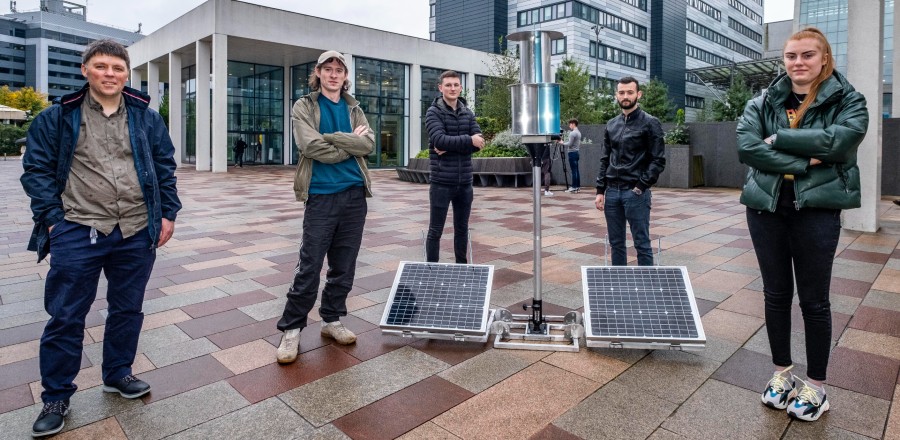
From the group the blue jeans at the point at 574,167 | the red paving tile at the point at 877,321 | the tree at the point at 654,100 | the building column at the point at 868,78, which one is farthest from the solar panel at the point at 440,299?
the tree at the point at 654,100

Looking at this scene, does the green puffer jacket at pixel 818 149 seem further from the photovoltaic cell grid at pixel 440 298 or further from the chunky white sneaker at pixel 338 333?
the chunky white sneaker at pixel 338 333

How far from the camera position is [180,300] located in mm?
5188

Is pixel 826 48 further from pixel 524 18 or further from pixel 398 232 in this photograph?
pixel 524 18

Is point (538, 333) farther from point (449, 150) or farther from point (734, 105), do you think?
point (734, 105)

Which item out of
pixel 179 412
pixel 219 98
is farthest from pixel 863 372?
pixel 219 98

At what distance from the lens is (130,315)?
3166mm

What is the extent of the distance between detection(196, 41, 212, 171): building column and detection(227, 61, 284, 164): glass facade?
5.16 m

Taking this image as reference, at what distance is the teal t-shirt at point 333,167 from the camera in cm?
378

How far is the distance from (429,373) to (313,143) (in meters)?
1.56

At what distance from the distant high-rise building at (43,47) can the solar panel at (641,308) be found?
12609 centimetres

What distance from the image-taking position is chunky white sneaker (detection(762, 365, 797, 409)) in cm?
300

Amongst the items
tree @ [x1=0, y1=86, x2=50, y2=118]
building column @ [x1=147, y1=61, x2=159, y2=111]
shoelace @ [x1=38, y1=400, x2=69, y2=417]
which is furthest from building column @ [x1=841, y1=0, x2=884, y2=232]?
tree @ [x1=0, y1=86, x2=50, y2=118]

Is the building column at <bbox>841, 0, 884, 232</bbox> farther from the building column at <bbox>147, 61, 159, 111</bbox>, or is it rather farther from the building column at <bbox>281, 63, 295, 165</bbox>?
the building column at <bbox>147, 61, 159, 111</bbox>

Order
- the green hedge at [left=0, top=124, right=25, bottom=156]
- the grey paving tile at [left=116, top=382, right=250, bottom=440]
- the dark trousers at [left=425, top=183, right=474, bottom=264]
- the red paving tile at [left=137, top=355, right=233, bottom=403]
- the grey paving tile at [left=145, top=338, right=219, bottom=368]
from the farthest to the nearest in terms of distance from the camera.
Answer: the green hedge at [left=0, top=124, right=25, bottom=156] → the dark trousers at [left=425, top=183, right=474, bottom=264] → the grey paving tile at [left=145, top=338, right=219, bottom=368] → the red paving tile at [left=137, top=355, right=233, bottom=403] → the grey paving tile at [left=116, top=382, right=250, bottom=440]
